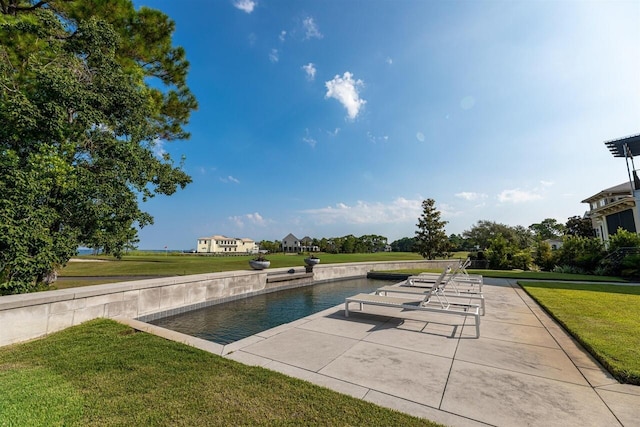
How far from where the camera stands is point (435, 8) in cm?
970

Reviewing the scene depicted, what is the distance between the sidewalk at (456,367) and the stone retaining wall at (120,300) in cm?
330

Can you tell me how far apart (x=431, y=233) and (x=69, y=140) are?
88.9 ft

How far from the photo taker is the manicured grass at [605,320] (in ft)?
10.4

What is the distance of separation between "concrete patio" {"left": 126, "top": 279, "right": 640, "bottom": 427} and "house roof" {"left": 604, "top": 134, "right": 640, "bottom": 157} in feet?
65.4

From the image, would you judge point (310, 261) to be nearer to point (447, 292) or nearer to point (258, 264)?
point (258, 264)

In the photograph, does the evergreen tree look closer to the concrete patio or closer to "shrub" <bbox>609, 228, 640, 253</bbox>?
"shrub" <bbox>609, 228, 640, 253</bbox>

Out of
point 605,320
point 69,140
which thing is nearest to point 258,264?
point 69,140

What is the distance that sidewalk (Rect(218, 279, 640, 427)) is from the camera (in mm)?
2344

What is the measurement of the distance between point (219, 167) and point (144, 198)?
19.3 m

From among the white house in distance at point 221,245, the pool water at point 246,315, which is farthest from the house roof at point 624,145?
the white house in distance at point 221,245

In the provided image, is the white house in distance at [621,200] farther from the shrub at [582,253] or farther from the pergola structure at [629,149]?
the shrub at [582,253]

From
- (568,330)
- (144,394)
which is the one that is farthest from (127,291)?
(568,330)

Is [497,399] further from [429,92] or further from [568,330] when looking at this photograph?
[429,92]

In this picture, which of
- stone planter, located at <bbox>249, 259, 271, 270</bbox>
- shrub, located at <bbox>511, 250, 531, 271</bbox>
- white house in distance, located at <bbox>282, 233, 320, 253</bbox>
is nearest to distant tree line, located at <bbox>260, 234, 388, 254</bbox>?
white house in distance, located at <bbox>282, 233, 320, 253</bbox>
